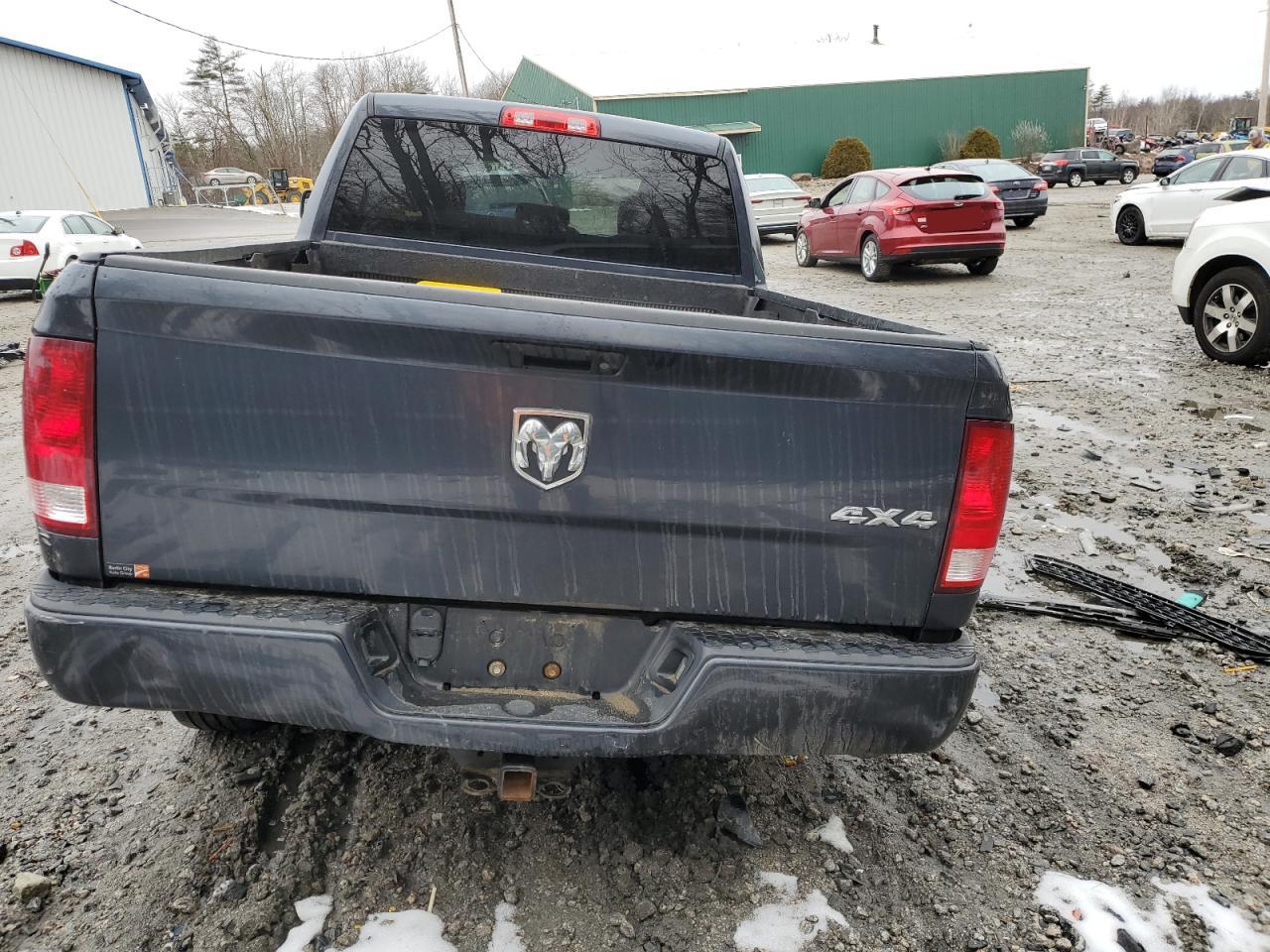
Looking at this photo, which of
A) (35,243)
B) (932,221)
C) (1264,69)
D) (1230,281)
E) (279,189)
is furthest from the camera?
(279,189)

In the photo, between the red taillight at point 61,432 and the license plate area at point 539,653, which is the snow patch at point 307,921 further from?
the red taillight at point 61,432

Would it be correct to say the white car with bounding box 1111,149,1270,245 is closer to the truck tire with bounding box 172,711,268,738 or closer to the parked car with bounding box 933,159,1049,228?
the parked car with bounding box 933,159,1049,228

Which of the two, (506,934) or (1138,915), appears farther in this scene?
(1138,915)

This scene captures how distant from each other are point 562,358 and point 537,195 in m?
2.13

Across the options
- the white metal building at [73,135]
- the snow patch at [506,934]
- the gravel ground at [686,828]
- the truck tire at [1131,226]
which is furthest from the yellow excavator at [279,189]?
the snow patch at [506,934]

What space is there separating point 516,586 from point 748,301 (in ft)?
6.89

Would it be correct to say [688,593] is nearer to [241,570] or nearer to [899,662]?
[899,662]

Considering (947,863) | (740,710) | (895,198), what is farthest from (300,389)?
(895,198)

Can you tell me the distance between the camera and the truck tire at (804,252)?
17.7 metres

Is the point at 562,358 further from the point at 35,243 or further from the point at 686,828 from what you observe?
the point at 35,243

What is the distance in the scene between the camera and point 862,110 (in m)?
46.7

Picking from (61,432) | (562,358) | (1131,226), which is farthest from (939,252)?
(61,432)

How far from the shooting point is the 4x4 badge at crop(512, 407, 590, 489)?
78.7 inches

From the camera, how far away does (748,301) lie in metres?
3.82
